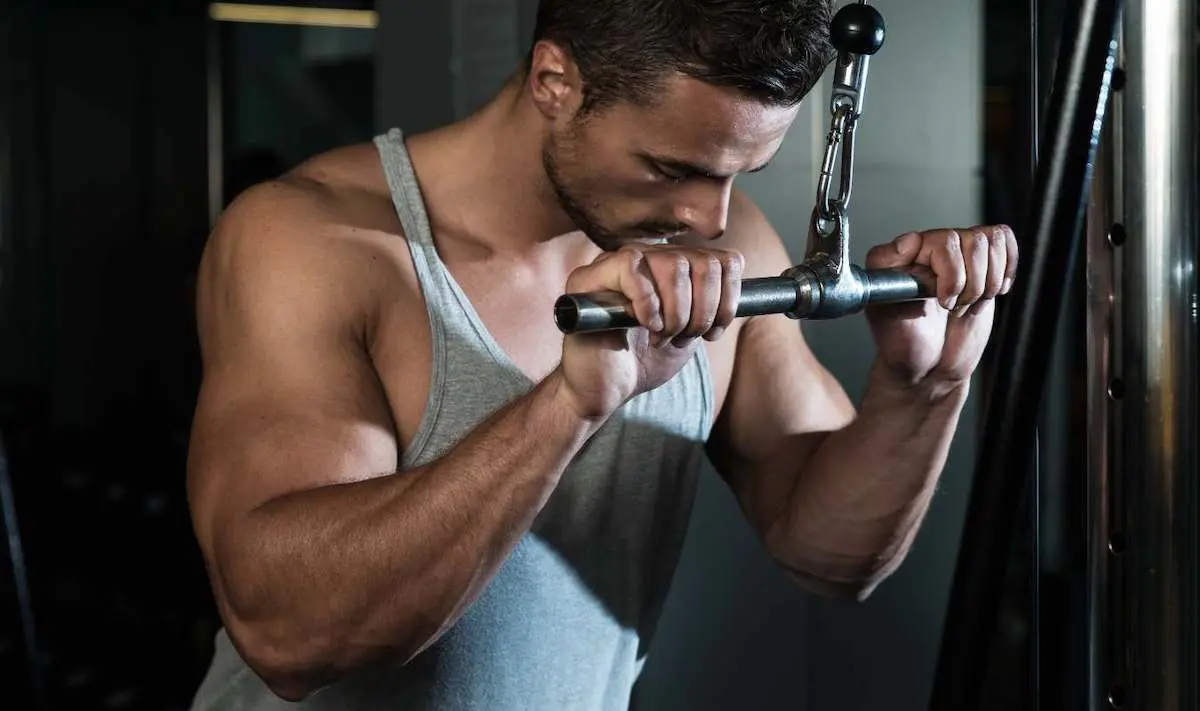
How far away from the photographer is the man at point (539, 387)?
0.97 m

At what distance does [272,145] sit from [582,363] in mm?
2646

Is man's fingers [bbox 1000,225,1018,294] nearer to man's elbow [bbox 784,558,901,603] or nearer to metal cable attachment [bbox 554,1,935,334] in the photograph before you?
metal cable attachment [bbox 554,1,935,334]

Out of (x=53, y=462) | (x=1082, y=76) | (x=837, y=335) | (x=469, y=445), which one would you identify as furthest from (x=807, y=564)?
(x=53, y=462)

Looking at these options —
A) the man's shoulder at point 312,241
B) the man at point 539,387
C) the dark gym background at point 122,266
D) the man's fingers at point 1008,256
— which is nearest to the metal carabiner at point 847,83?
the man at point 539,387

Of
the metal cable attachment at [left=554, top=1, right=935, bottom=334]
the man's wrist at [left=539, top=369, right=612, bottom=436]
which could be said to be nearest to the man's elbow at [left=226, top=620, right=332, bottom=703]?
the man's wrist at [left=539, top=369, right=612, bottom=436]

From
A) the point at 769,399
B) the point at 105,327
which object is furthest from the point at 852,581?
the point at 105,327

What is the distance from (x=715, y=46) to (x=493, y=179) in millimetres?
304

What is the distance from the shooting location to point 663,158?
3.79 ft

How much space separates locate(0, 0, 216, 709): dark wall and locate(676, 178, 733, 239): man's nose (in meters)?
2.28

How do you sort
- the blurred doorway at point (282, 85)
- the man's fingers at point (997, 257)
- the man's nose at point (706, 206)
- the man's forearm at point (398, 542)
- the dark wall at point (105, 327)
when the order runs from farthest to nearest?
the blurred doorway at point (282, 85) < the dark wall at point (105, 327) < the man's nose at point (706, 206) < the man's fingers at point (997, 257) < the man's forearm at point (398, 542)

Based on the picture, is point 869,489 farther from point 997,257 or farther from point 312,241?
point 312,241

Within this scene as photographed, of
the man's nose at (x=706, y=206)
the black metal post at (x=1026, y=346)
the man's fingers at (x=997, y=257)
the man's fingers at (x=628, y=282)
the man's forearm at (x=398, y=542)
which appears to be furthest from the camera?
the man's nose at (x=706, y=206)

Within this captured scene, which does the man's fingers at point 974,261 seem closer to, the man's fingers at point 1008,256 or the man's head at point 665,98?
the man's fingers at point 1008,256

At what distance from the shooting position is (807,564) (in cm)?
136
